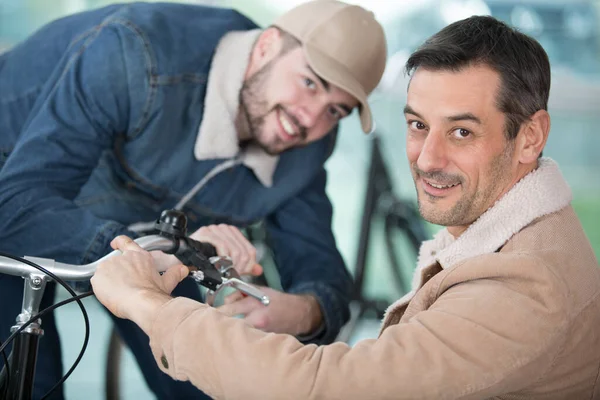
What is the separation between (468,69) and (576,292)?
1.37 ft

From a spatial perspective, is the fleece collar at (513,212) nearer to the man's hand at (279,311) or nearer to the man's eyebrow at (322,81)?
the man's hand at (279,311)

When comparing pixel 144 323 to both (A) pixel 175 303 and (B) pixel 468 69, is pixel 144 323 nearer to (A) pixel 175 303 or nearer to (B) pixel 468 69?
(A) pixel 175 303

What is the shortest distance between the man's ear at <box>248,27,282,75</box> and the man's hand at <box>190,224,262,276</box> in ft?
1.90

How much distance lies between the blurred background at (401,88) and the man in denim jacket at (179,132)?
1.49 metres

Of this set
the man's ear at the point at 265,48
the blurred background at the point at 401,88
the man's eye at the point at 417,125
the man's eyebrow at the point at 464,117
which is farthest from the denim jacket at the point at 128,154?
the blurred background at the point at 401,88

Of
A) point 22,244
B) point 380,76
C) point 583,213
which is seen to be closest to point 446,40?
point 380,76

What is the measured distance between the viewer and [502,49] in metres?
1.31

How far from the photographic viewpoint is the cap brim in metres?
2.06

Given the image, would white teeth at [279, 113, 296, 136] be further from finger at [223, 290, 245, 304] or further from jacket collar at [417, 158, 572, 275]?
jacket collar at [417, 158, 572, 275]

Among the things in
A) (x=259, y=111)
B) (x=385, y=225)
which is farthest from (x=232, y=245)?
(x=385, y=225)

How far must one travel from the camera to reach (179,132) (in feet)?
7.02

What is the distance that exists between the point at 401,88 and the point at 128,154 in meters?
2.17

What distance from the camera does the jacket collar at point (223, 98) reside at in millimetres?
2137

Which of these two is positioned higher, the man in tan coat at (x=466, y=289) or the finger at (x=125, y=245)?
the man in tan coat at (x=466, y=289)
